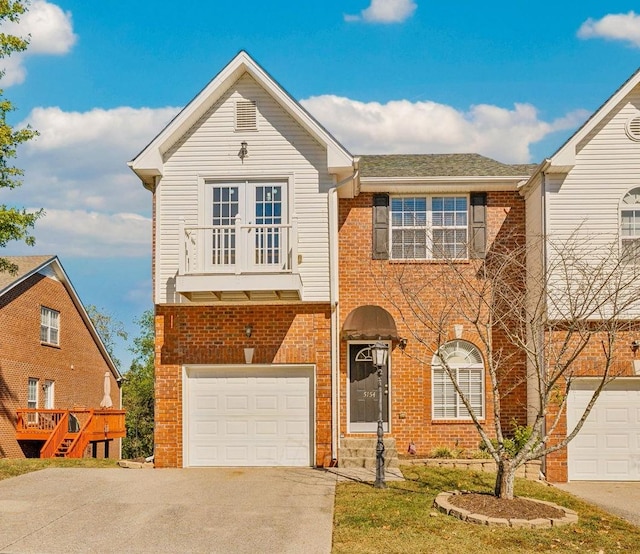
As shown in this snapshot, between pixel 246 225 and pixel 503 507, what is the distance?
7608 mm

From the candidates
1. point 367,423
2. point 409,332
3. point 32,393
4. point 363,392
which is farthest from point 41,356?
point 409,332

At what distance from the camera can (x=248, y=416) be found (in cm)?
1727

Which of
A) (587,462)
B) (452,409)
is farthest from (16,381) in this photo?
(587,462)

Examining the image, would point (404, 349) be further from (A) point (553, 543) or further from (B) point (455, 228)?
(A) point (553, 543)

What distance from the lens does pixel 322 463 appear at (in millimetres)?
16781

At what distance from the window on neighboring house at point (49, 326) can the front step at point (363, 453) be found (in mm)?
15638

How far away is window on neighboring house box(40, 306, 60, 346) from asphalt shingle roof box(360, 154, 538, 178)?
14627 millimetres

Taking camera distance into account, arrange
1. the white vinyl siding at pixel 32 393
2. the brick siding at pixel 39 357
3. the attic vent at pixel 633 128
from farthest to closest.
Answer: the white vinyl siding at pixel 32 393 → the brick siding at pixel 39 357 → the attic vent at pixel 633 128

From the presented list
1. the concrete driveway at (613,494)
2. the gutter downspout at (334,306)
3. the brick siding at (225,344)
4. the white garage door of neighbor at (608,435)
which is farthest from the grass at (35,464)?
the white garage door of neighbor at (608,435)

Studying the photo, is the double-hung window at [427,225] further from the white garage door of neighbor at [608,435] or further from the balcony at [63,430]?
the balcony at [63,430]

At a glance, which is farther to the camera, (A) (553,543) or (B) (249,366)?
(B) (249,366)

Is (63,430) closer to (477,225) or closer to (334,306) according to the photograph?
(334,306)

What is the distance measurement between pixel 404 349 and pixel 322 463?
11.7 feet

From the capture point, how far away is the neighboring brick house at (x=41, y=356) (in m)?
25.7
